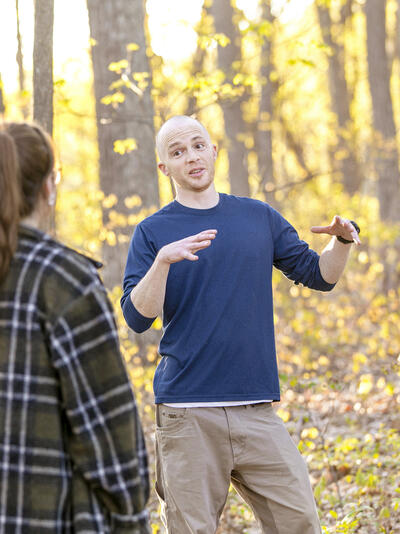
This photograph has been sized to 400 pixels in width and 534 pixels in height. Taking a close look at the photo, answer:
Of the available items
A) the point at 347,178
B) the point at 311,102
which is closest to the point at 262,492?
the point at 347,178

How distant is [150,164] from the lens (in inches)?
304

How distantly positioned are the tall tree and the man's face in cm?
376

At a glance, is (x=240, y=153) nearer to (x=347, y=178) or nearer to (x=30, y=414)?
(x=347, y=178)

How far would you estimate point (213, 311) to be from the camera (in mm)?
3254

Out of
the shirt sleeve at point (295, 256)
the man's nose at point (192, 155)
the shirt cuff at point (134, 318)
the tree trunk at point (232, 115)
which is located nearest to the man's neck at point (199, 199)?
the man's nose at point (192, 155)

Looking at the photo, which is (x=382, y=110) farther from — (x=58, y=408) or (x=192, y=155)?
(x=58, y=408)

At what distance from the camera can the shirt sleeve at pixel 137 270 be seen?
3164mm

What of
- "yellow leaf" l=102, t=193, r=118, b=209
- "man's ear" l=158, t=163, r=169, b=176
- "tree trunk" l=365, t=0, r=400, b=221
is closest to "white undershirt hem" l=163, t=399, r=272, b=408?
"man's ear" l=158, t=163, r=169, b=176

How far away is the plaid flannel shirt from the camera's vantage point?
2178 millimetres

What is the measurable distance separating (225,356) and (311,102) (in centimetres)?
2262

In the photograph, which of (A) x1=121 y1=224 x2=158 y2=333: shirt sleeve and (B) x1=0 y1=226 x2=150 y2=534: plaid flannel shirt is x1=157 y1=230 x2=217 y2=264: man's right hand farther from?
(B) x1=0 y1=226 x2=150 y2=534: plaid flannel shirt

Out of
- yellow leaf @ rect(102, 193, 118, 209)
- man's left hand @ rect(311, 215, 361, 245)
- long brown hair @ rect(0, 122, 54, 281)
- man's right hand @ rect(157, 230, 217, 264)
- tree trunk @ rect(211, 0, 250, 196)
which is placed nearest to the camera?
long brown hair @ rect(0, 122, 54, 281)

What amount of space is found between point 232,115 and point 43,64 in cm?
948

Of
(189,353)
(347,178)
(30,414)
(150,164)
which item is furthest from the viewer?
(347,178)
